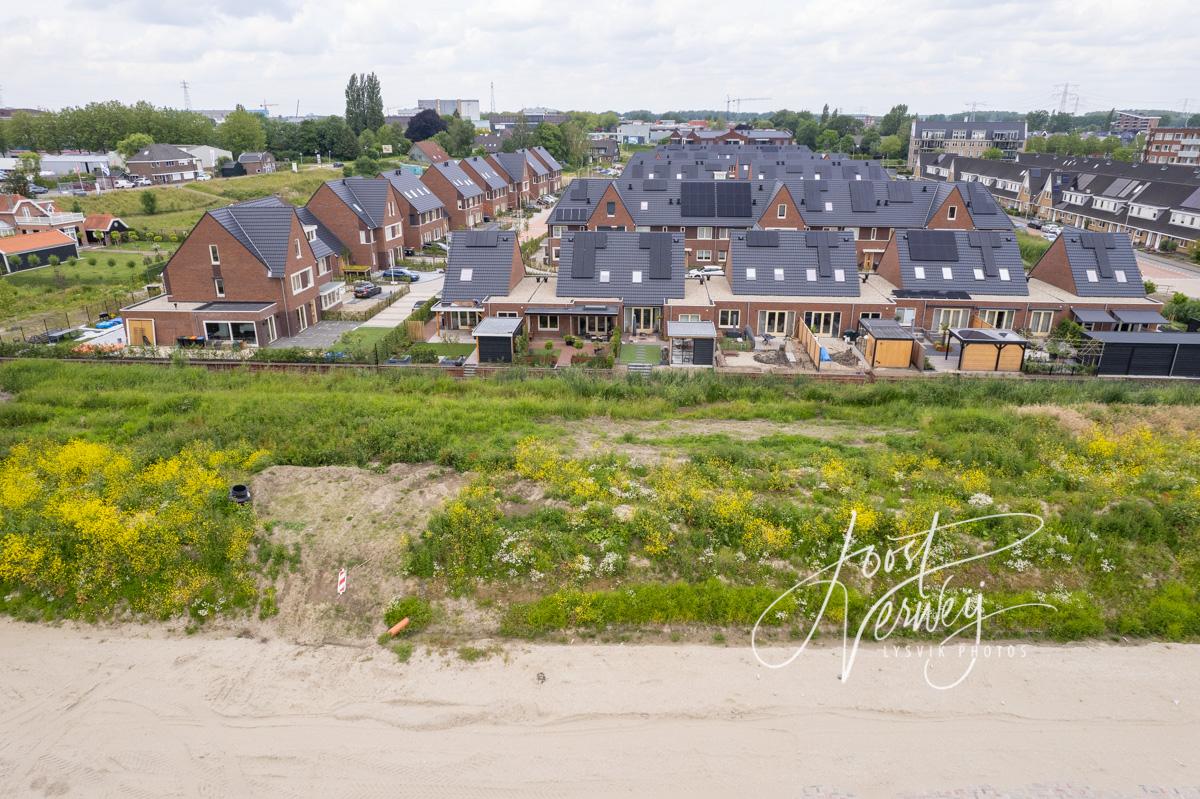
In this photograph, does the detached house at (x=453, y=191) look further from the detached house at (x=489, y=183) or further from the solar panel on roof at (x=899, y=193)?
the solar panel on roof at (x=899, y=193)

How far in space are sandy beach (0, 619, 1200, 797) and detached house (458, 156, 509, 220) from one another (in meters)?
58.0

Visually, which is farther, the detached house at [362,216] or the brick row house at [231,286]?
the detached house at [362,216]

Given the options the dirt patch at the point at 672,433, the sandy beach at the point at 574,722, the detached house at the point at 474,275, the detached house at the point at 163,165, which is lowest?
the sandy beach at the point at 574,722

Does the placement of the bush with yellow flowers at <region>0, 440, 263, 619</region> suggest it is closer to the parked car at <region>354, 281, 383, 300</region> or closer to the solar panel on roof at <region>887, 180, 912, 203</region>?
the parked car at <region>354, 281, 383, 300</region>

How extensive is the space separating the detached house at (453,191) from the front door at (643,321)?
3117 centimetres

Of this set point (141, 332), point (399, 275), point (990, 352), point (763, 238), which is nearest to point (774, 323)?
point (763, 238)

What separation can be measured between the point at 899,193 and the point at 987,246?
15723 millimetres

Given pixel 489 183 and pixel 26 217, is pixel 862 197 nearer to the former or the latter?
pixel 489 183

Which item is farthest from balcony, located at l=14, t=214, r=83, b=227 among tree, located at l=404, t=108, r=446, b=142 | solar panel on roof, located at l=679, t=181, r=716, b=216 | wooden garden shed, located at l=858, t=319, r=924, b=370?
tree, located at l=404, t=108, r=446, b=142

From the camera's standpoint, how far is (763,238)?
37.7 m

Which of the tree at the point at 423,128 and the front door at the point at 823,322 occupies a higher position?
the tree at the point at 423,128

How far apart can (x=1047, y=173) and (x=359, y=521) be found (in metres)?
83.4

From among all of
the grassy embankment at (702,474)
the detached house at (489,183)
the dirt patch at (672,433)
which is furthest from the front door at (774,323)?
the detached house at (489,183)

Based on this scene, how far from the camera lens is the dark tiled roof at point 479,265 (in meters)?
37.2
